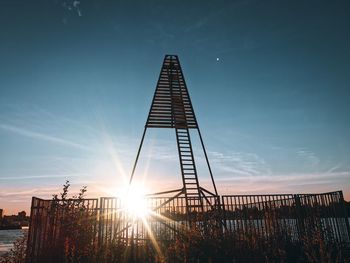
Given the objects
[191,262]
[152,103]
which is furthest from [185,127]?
[191,262]

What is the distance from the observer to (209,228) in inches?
378

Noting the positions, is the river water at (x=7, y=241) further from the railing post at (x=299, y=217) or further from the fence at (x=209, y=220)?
the railing post at (x=299, y=217)

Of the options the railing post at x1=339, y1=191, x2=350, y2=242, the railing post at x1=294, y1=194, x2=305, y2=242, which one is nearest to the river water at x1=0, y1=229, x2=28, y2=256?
the railing post at x1=294, y1=194, x2=305, y2=242

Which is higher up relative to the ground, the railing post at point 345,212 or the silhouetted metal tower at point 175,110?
the silhouetted metal tower at point 175,110

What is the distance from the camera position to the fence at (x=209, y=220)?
795 centimetres

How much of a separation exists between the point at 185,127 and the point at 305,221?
7.17 meters

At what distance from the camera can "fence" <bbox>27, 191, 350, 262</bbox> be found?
795 cm

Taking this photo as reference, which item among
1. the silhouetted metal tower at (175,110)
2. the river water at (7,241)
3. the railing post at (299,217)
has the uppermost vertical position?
the silhouetted metal tower at (175,110)

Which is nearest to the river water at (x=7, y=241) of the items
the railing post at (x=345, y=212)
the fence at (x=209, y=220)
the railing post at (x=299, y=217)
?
the fence at (x=209, y=220)

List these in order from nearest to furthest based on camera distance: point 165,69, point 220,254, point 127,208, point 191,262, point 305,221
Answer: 1. point 191,262
2. point 220,254
3. point 127,208
4. point 305,221
5. point 165,69

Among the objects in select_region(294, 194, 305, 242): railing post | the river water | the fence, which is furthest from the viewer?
the river water

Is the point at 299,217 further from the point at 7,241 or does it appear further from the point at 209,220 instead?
the point at 7,241

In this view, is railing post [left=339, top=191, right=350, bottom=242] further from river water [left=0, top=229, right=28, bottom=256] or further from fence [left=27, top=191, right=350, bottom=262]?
river water [left=0, top=229, right=28, bottom=256]

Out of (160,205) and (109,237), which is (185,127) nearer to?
(160,205)
